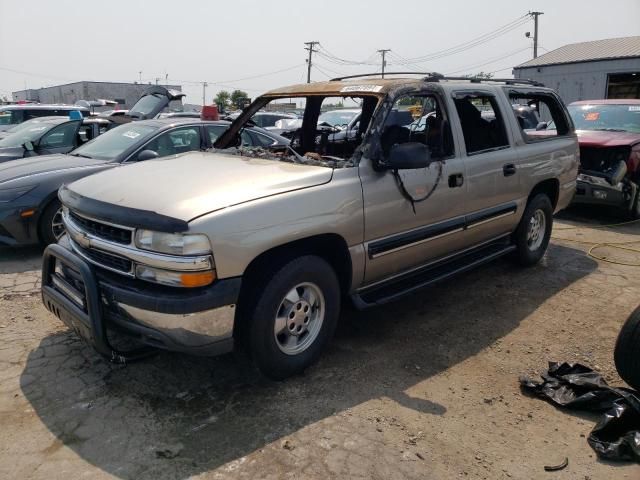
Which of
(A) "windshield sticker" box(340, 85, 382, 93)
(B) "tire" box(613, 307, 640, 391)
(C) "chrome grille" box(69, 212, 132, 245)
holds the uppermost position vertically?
(A) "windshield sticker" box(340, 85, 382, 93)

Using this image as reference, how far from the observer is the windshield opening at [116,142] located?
6303mm

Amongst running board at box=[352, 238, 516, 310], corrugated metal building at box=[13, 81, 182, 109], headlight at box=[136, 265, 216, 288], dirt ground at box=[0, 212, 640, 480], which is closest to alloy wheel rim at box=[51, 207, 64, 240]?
dirt ground at box=[0, 212, 640, 480]

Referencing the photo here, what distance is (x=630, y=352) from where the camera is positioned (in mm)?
3027

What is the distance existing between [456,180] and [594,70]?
24.1 meters

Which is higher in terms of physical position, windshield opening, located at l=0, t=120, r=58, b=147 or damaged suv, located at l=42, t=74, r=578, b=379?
windshield opening, located at l=0, t=120, r=58, b=147

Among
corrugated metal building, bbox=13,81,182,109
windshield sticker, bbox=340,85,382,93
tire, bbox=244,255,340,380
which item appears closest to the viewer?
tire, bbox=244,255,340,380

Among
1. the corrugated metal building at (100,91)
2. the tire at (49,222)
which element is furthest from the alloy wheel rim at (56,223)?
the corrugated metal building at (100,91)

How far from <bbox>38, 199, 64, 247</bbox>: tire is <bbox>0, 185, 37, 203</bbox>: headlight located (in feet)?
0.88

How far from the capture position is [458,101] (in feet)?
14.5

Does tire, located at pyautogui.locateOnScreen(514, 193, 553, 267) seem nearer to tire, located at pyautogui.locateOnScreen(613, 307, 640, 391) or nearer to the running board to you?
the running board

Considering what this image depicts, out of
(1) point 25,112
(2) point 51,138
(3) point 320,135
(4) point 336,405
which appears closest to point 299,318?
(4) point 336,405

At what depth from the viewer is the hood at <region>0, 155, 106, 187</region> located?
18.8 ft

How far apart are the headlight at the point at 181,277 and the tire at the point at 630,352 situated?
2.37 meters

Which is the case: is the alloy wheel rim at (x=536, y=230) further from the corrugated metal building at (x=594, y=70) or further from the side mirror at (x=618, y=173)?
the corrugated metal building at (x=594, y=70)
